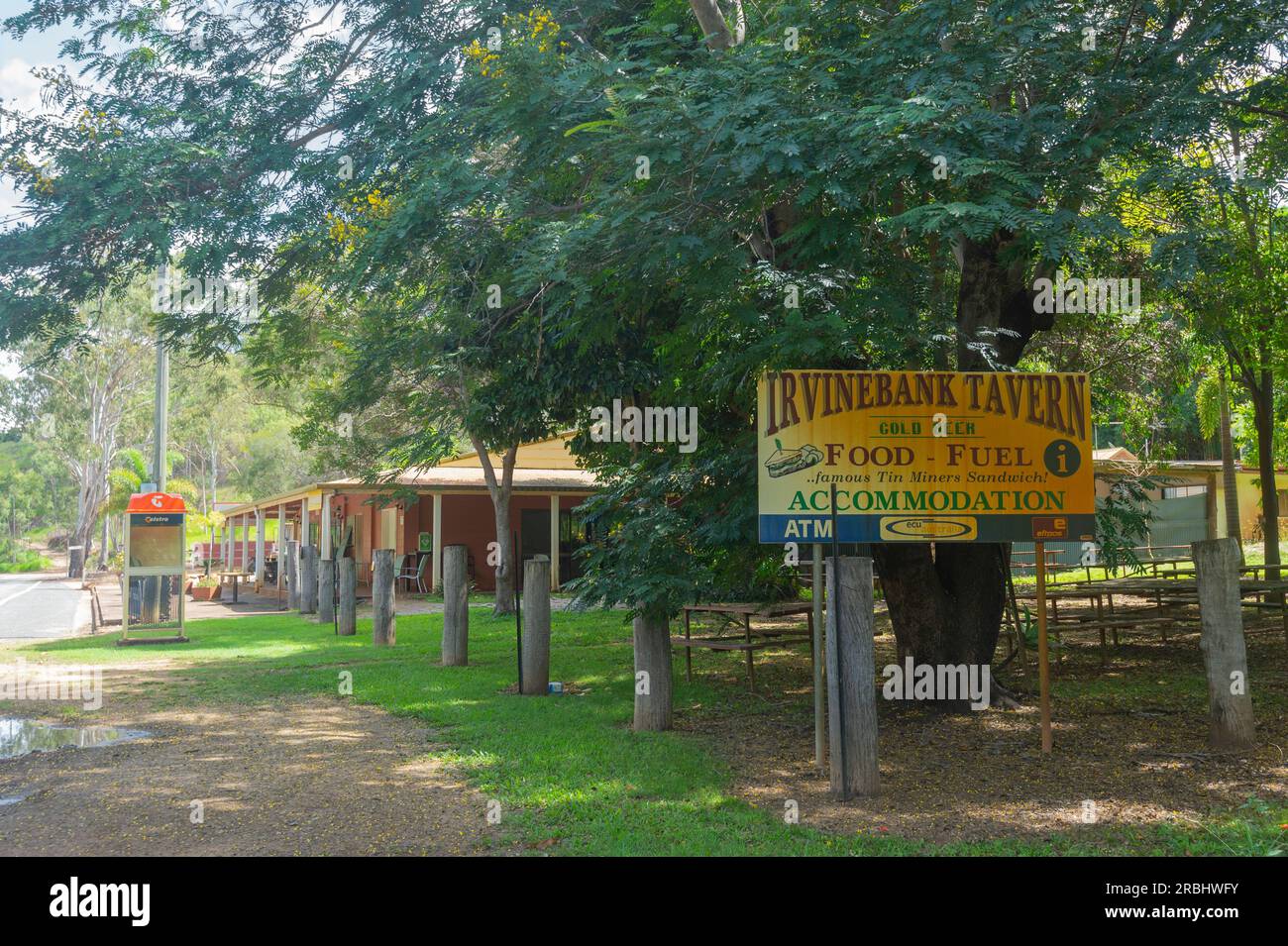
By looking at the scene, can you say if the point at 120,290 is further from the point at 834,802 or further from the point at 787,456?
the point at 834,802

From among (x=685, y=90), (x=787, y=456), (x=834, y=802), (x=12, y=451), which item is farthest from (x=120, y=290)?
(x=12, y=451)

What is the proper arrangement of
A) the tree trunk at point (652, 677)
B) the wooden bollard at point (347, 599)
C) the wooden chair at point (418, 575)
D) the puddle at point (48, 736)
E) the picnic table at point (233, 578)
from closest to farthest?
the puddle at point (48, 736) < the tree trunk at point (652, 677) < the wooden bollard at point (347, 599) < the picnic table at point (233, 578) < the wooden chair at point (418, 575)

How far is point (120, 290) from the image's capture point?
13.1 m

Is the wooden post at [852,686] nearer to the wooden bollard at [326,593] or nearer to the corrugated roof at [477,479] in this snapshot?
the wooden bollard at [326,593]

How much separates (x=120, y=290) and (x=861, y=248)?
358 inches

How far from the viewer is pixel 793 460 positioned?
23.8 feet

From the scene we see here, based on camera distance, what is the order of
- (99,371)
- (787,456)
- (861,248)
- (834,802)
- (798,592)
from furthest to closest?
1. (99,371)
2. (798,592)
3. (861,248)
4. (787,456)
5. (834,802)

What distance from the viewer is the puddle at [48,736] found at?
29.1 ft

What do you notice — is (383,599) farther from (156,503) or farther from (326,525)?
(326,525)

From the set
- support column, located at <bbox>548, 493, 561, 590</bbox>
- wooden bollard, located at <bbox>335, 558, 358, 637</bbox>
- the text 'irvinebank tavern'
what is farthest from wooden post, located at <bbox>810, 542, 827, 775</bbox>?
support column, located at <bbox>548, 493, 561, 590</bbox>

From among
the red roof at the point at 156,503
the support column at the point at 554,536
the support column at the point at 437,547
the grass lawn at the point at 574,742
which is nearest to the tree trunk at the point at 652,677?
the grass lawn at the point at 574,742

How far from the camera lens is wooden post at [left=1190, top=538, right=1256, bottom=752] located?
7668 mm

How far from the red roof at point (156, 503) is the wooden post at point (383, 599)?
388 cm

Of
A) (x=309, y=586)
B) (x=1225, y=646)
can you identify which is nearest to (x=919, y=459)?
(x=1225, y=646)
